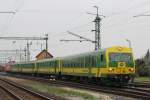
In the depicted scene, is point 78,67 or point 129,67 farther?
point 78,67

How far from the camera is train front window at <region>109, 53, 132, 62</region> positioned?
3177cm

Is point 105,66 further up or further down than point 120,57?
further down

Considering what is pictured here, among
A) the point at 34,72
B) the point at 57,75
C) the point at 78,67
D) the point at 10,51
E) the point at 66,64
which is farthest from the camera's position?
the point at 10,51

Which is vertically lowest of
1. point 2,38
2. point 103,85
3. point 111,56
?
point 103,85

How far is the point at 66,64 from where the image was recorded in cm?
4834

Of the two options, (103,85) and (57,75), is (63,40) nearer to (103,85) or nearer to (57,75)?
(57,75)

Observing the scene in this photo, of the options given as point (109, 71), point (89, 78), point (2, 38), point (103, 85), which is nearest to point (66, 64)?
point (89, 78)

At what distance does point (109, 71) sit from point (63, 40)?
27066 millimetres

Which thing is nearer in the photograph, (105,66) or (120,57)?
(105,66)

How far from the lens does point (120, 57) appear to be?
32.0 m

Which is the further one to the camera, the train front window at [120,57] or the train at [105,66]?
the train front window at [120,57]

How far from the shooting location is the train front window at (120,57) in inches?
1251

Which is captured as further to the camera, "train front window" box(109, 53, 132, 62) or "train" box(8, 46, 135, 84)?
"train front window" box(109, 53, 132, 62)

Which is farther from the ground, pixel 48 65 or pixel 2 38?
pixel 2 38
